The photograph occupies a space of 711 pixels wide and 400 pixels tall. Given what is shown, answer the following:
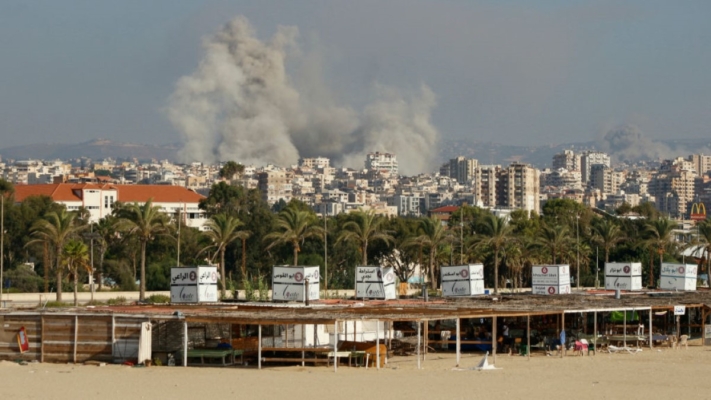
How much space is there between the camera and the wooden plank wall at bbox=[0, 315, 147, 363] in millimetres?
35469

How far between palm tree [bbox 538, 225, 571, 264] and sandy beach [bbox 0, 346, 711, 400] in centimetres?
4066

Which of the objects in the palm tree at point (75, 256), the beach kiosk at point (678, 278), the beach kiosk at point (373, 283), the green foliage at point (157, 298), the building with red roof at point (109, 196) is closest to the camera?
the beach kiosk at point (373, 283)

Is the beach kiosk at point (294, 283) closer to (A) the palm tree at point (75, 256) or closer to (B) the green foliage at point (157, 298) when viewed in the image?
(A) the palm tree at point (75, 256)

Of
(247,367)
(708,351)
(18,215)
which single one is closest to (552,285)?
(708,351)

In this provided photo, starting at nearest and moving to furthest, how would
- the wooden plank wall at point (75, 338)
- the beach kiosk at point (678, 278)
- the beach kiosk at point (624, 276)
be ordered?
the wooden plank wall at point (75, 338)
the beach kiosk at point (624, 276)
the beach kiosk at point (678, 278)

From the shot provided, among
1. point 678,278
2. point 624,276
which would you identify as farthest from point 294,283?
point 678,278

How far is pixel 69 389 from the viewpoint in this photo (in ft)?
98.4

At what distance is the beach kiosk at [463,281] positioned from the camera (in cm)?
4812

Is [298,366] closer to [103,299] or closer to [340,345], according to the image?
[340,345]

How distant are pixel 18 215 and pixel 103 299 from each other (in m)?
28.8

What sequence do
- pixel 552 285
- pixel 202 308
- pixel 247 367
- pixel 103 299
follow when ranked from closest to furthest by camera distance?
1. pixel 247 367
2. pixel 202 308
3. pixel 552 285
4. pixel 103 299

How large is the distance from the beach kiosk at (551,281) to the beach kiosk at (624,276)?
3029 millimetres

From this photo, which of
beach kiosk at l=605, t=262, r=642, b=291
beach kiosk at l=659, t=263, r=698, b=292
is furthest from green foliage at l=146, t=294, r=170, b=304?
beach kiosk at l=659, t=263, r=698, b=292

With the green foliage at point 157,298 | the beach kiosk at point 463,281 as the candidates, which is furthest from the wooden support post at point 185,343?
the green foliage at point 157,298
